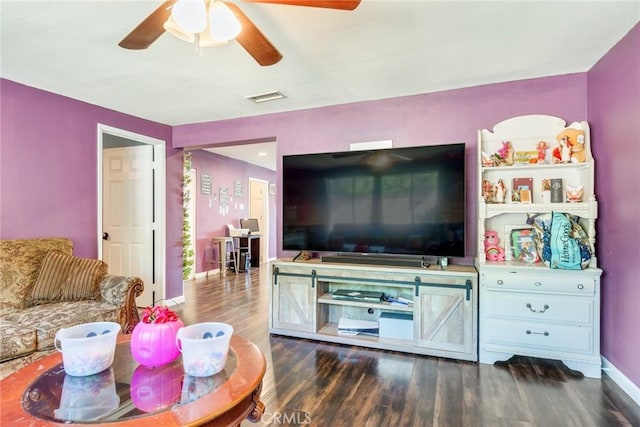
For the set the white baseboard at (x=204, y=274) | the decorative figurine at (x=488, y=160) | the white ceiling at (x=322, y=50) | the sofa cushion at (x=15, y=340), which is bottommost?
the white baseboard at (x=204, y=274)

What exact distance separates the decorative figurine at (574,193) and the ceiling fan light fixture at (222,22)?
2.64m

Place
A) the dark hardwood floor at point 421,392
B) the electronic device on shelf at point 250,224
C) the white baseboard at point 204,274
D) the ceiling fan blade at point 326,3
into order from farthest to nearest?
the electronic device on shelf at point 250,224
the white baseboard at point 204,274
the dark hardwood floor at point 421,392
the ceiling fan blade at point 326,3

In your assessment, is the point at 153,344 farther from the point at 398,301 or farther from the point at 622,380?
the point at 622,380

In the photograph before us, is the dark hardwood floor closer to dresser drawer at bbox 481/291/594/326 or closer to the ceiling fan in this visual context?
dresser drawer at bbox 481/291/594/326

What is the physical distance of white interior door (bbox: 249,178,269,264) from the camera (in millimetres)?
7932

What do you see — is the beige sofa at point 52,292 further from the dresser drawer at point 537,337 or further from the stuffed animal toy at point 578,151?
the stuffed animal toy at point 578,151

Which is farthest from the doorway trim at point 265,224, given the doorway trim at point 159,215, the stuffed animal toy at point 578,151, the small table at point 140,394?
the small table at point 140,394

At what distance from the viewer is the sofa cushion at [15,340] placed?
6.75 feet

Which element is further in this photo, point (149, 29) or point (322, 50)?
point (322, 50)

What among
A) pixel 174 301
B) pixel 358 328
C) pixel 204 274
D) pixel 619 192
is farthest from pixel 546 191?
pixel 204 274

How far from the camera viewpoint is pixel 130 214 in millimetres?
4219

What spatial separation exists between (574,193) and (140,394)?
10.0 ft

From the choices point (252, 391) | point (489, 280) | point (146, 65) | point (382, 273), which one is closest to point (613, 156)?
point (489, 280)

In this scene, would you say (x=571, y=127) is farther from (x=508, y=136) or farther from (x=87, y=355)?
(x=87, y=355)
